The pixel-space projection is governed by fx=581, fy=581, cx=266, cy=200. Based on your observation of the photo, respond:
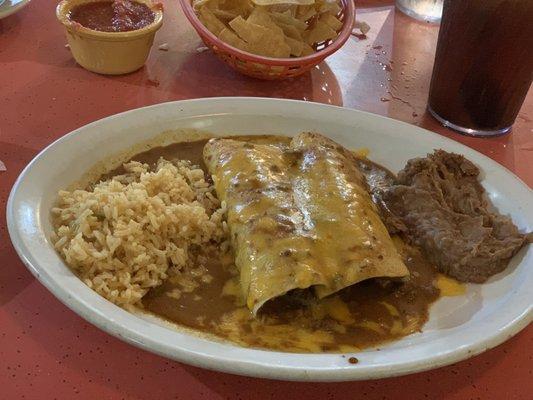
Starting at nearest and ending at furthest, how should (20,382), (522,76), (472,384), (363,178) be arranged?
(20,382) → (472,384) → (363,178) → (522,76)

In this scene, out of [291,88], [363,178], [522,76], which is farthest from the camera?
[291,88]

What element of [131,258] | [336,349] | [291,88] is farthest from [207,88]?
[336,349]

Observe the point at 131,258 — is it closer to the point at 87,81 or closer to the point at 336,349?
the point at 336,349

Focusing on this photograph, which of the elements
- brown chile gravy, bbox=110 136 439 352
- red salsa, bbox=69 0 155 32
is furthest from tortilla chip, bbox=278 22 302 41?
brown chile gravy, bbox=110 136 439 352

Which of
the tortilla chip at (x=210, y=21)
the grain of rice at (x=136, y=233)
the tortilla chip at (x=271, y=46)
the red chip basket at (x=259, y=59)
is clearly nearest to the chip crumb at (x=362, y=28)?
the red chip basket at (x=259, y=59)

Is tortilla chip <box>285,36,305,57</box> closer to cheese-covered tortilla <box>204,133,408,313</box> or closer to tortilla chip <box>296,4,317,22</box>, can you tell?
tortilla chip <box>296,4,317,22</box>

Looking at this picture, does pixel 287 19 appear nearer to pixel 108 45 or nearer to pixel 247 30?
pixel 247 30

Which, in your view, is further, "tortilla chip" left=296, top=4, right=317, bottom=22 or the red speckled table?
"tortilla chip" left=296, top=4, right=317, bottom=22
